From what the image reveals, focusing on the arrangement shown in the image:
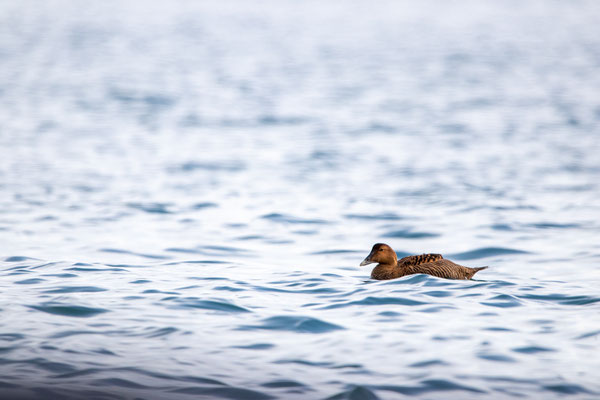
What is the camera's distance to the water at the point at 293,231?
8.09 meters

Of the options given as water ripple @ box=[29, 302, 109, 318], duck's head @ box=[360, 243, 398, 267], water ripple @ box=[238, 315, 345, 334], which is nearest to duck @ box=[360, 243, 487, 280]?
duck's head @ box=[360, 243, 398, 267]

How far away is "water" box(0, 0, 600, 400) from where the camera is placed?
8094 millimetres

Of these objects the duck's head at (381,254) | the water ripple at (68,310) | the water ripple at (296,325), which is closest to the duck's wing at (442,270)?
the duck's head at (381,254)

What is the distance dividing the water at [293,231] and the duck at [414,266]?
0.19 m

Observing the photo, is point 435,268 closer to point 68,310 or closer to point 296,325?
point 296,325

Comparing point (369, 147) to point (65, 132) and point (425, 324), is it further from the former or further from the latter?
point (425, 324)

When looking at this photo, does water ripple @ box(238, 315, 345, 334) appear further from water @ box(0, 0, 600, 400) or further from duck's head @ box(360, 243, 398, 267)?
duck's head @ box(360, 243, 398, 267)

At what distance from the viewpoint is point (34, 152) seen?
2427 cm

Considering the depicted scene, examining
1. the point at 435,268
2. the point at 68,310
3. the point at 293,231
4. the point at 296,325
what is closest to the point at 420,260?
the point at 435,268

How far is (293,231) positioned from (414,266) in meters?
4.97

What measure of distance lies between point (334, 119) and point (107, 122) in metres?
8.79

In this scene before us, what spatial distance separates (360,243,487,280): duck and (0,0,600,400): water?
0.63 ft

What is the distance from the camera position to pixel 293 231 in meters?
16.3

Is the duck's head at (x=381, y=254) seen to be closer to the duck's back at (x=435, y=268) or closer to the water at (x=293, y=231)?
the duck's back at (x=435, y=268)
